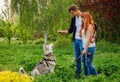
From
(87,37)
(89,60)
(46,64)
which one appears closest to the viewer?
(87,37)

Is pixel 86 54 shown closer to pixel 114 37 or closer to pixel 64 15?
pixel 114 37

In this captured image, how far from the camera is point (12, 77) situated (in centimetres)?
707

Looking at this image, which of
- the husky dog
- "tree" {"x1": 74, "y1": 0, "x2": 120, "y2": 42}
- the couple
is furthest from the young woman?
"tree" {"x1": 74, "y1": 0, "x2": 120, "y2": 42}

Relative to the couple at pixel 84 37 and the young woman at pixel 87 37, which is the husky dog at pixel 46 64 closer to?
the couple at pixel 84 37

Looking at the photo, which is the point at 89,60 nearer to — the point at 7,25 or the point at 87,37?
the point at 87,37

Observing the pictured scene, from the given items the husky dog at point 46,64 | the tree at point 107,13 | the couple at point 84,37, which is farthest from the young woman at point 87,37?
the tree at point 107,13

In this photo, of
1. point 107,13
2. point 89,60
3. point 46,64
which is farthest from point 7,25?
point 89,60

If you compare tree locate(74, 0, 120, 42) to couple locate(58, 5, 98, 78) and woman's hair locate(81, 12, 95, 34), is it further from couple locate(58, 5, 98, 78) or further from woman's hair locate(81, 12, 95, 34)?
woman's hair locate(81, 12, 95, 34)

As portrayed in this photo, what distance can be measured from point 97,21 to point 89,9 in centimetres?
150

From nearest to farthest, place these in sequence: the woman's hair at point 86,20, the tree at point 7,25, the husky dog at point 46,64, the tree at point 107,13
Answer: the woman's hair at point 86,20 → the husky dog at point 46,64 → the tree at point 107,13 → the tree at point 7,25

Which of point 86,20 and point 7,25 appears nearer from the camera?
point 86,20

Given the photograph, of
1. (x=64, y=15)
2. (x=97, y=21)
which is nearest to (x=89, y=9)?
(x=97, y=21)

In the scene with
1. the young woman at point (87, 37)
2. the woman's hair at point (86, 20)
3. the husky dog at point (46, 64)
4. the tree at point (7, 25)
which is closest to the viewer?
the young woman at point (87, 37)

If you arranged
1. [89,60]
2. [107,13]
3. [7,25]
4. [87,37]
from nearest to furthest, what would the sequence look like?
[87,37] → [89,60] → [107,13] → [7,25]
